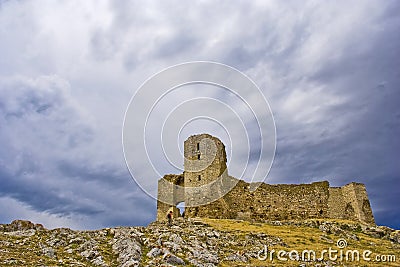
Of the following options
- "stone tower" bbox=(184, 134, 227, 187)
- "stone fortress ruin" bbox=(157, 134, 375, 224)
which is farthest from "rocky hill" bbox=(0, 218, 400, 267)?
"stone tower" bbox=(184, 134, 227, 187)

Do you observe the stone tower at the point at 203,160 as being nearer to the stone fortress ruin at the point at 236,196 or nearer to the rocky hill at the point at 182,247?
the stone fortress ruin at the point at 236,196

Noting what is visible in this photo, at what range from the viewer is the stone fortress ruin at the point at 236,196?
40125mm

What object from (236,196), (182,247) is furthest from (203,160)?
(182,247)

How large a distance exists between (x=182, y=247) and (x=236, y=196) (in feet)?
71.5

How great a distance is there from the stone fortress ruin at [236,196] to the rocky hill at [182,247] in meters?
7.79

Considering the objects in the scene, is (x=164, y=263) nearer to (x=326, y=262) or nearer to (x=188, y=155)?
(x=326, y=262)

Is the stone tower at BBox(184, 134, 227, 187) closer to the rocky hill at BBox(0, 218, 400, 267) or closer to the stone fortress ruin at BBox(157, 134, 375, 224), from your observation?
the stone fortress ruin at BBox(157, 134, 375, 224)

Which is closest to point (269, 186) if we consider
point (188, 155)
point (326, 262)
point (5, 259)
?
point (188, 155)

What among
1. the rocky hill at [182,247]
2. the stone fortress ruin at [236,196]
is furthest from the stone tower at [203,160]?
the rocky hill at [182,247]

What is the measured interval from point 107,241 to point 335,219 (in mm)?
31642

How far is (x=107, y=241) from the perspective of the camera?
24.1 metres

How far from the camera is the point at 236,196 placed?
144 feet

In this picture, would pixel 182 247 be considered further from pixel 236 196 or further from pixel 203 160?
pixel 236 196

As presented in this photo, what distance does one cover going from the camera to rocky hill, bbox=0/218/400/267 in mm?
20391
